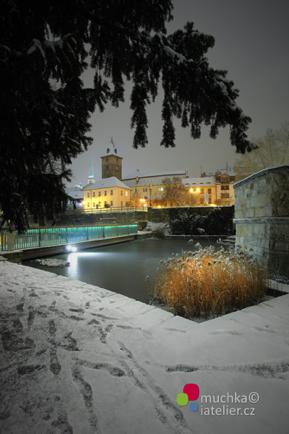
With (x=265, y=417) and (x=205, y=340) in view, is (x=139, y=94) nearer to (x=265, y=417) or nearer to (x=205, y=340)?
(x=205, y=340)

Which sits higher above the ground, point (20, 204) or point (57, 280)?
point (20, 204)

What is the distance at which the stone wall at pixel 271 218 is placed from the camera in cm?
549

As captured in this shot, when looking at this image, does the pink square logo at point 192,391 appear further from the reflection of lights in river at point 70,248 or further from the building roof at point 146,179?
the building roof at point 146,179

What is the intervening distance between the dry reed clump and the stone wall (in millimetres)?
875

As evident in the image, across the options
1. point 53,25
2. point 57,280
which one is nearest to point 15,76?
point 53,25

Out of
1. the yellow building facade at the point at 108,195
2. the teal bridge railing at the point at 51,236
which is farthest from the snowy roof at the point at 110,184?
the teal bridge railing at the point at 51,236

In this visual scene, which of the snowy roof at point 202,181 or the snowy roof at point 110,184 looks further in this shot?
the snowy roof at point 202,181

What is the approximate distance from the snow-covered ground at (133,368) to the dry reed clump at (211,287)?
49 cm

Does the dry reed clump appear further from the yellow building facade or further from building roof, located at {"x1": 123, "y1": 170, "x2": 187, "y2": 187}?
building roof, located at {"x1": 123, "y1": 170, "x2": 187, "y2": 187}

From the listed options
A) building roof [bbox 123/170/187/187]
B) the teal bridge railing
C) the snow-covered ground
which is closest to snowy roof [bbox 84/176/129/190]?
building roof [bbox 123/170/187/187]

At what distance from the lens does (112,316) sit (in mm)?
3480

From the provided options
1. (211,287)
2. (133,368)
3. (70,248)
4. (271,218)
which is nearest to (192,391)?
(133,368)

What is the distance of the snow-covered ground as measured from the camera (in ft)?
5.32

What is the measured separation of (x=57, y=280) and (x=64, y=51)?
5.03 metres
